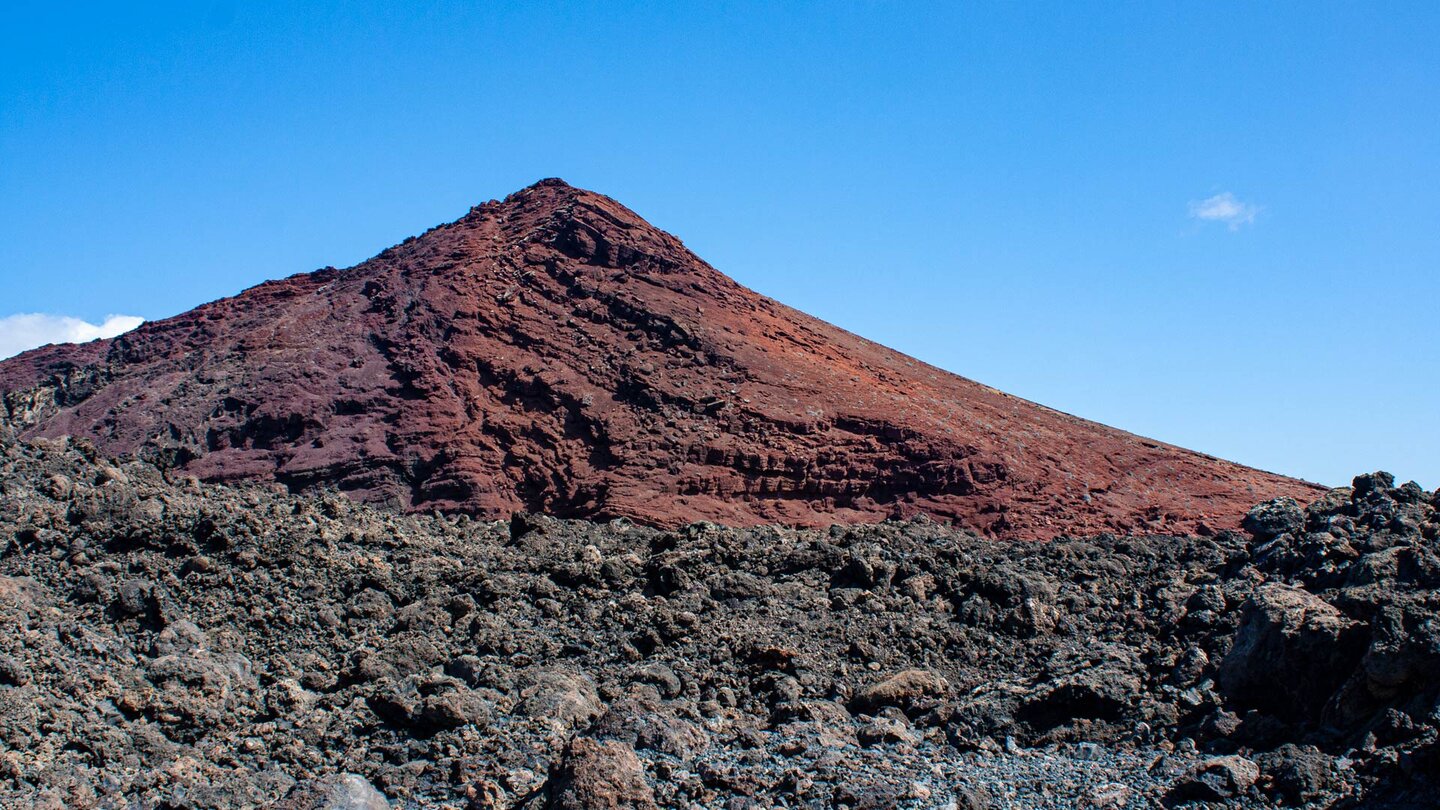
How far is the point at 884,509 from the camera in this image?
20391 mm

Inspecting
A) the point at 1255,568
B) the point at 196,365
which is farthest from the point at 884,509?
the point at 196,365

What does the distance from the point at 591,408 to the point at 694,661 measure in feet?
31.3

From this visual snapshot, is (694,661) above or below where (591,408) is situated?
below

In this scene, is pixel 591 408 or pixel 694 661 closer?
pixel 694 661

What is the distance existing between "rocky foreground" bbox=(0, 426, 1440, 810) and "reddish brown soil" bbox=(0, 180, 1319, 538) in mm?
2500

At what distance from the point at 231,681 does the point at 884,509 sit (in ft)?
38.9

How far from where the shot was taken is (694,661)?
13.1 m

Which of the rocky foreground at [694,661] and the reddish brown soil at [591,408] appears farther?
the reddish brown soil at [591,408]

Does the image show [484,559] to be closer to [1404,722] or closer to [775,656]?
[775,656]

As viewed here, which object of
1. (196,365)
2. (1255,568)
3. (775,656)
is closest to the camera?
(775,656)

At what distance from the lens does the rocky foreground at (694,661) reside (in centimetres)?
959

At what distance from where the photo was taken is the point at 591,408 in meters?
21.9

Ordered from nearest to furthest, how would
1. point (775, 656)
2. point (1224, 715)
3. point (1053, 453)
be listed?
1. point (1224, 715)
2. point (775, 656)
3. point (1053, 453)

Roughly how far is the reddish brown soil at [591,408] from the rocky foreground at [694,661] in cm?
250
